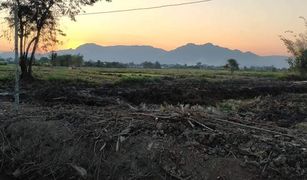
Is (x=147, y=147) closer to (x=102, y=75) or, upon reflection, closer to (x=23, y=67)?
(x=23, y=67)

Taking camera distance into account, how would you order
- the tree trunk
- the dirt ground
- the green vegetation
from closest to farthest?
the dirt ground → the tree trunk → the green vegetation

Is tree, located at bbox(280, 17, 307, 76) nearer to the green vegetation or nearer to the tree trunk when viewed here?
the green vegetation

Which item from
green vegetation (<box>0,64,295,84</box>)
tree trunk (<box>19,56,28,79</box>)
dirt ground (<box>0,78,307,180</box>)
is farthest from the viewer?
green vegetation (<box>0,64,295,84</box>)

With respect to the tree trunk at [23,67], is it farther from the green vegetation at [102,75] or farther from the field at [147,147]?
the field at [147,147]

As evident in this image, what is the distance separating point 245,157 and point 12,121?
5.83 m

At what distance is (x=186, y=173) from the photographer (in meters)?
7.68

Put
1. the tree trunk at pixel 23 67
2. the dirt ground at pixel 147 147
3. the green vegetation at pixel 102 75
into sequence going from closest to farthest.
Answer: the dirt ground at pixel 147 147, the tree trunk at pixel 23 67, the green vegetation at pixel 102 75

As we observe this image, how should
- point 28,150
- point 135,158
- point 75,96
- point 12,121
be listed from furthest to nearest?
point 75,96, point 12,121, point 28,150, point 135,158

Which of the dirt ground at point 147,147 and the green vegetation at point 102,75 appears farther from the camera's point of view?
the green vegetation at point 102,75

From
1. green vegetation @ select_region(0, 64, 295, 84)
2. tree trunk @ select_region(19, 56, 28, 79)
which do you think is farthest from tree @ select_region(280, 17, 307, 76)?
tree trunk @ select_region(19, 56, 28, 79)

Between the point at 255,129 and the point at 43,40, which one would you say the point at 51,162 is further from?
the point at 43,40

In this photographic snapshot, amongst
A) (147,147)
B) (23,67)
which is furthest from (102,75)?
(147,147)

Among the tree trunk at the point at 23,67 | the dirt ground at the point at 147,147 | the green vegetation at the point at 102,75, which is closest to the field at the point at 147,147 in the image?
the dirt ground at the point at 147,147

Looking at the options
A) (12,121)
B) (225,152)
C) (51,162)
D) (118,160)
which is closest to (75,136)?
(51,162)
